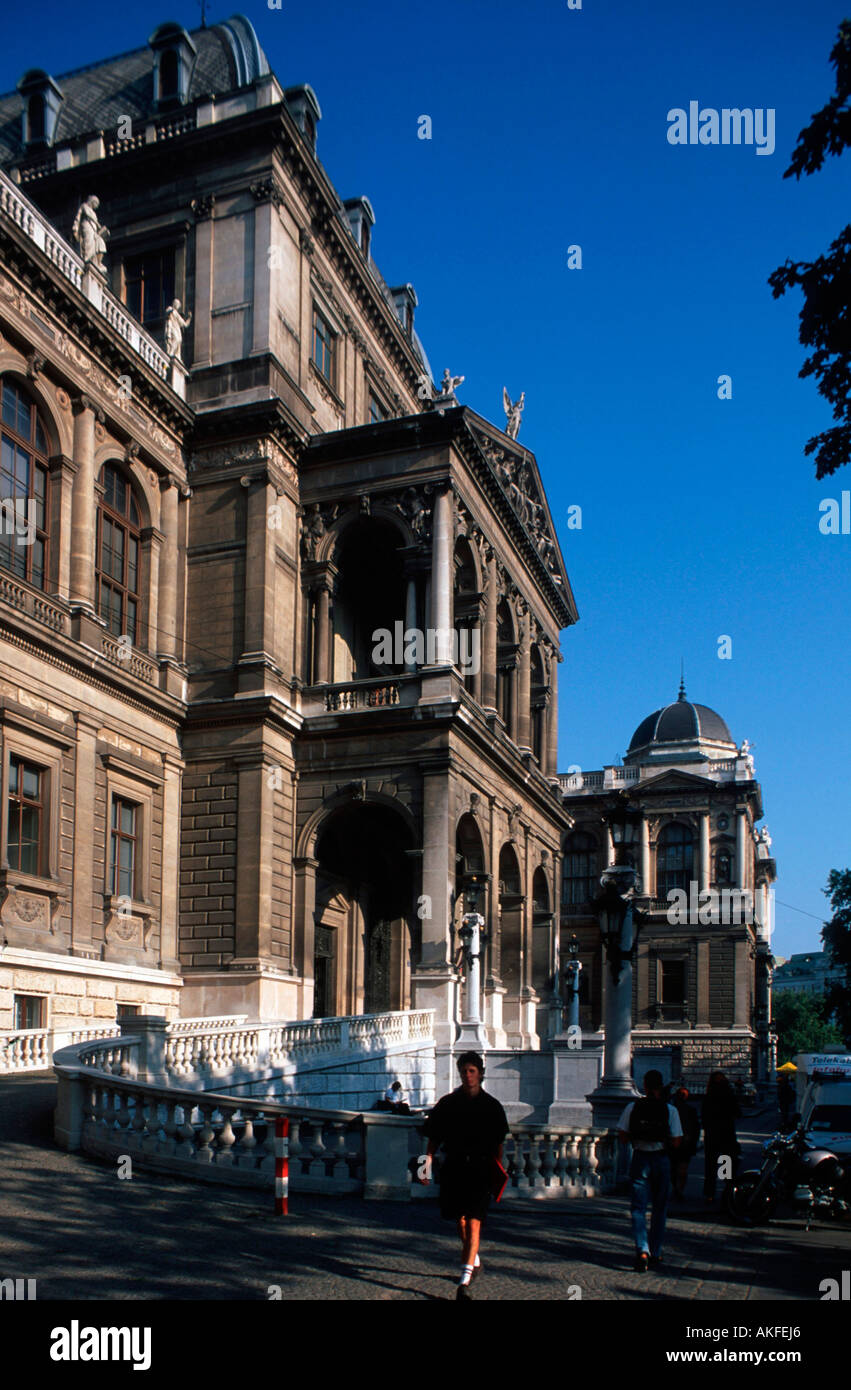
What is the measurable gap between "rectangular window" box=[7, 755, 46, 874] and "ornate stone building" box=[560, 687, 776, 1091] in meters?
45.3

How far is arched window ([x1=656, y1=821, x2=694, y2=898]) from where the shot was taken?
75750 mm

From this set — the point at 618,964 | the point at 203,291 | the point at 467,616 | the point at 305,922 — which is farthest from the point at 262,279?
the point at 618,964

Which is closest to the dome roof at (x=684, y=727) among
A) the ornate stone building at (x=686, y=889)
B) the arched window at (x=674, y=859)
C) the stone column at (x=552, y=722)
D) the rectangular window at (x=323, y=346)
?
the ornate stone building at (x=686, y=889)

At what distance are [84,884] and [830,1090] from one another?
15.1 meters

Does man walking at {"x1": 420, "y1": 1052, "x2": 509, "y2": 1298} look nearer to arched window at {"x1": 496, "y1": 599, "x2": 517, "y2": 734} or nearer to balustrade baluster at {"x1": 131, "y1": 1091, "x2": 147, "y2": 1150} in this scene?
balustrade baluster at {"x1": 131, "y1": 1091, "x2": 147, "y2": 1150}

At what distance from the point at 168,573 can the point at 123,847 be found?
6.92 metres

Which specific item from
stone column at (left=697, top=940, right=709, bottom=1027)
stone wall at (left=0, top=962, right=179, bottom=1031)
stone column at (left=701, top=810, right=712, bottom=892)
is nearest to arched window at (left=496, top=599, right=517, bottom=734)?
stone wall at (left=0, top=962, right=179, bottom=1031)

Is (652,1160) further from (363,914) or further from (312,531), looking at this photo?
(363,914)

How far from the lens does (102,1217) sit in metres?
12.4

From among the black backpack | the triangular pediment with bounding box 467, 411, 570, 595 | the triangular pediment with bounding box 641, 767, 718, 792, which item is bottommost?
the black backpack

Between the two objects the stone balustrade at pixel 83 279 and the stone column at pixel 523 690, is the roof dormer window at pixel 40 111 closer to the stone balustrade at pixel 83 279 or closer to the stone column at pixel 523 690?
the stone balustrade at pixel 83 279

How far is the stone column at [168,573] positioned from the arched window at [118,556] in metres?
0.79

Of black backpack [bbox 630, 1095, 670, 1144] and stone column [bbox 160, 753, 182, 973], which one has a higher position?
stone column [bbox 160, 753, 182, 973]
